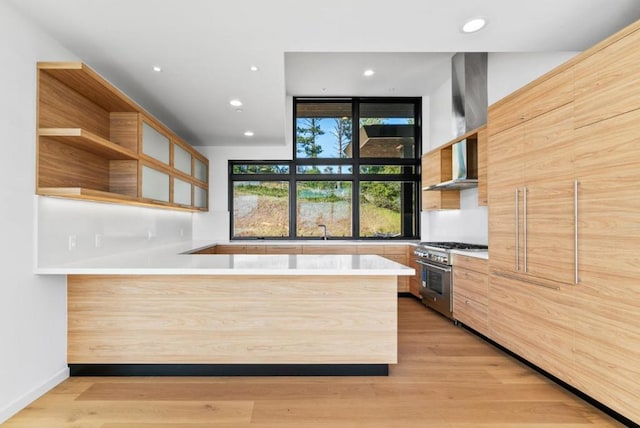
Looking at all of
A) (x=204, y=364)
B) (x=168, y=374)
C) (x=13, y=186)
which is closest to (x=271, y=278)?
(x=204, y=364)

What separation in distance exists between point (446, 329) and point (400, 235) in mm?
2216

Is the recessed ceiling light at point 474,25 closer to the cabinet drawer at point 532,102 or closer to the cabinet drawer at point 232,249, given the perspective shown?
the cabinet drawer at point 532,102

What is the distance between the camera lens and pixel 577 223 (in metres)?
2.08

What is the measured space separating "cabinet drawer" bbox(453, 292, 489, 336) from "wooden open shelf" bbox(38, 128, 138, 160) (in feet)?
11.2

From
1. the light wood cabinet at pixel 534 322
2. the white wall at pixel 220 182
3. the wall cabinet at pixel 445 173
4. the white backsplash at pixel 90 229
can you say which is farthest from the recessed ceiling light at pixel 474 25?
the white wall at pixel 220 182

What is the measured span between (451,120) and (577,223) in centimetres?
284

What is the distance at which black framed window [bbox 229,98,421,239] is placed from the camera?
552 centimetres

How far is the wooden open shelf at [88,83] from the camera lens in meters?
2.16

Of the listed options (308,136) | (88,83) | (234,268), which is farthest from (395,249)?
(88,83)

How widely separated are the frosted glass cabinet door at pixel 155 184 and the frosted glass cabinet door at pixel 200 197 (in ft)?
3.69

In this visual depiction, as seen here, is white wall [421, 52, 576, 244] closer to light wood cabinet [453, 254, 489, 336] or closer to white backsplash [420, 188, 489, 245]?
white backsplash [420, 188, 489, 245]

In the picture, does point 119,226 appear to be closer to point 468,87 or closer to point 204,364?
point 204,364

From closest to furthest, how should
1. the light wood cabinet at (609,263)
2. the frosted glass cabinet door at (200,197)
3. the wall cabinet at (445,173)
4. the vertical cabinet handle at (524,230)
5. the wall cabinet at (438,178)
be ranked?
the light wood cabinet at (609,263)
the vertical cabinet handle at (524,230)
the wall cabinet at (445,173)
the wall cabinet at (438,178)
the frosted glass cabinet door at (200,197)

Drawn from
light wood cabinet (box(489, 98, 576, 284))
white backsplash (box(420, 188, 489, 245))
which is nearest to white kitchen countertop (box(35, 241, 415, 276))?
light wood cabinet (box(489, 98, 576, 284))
